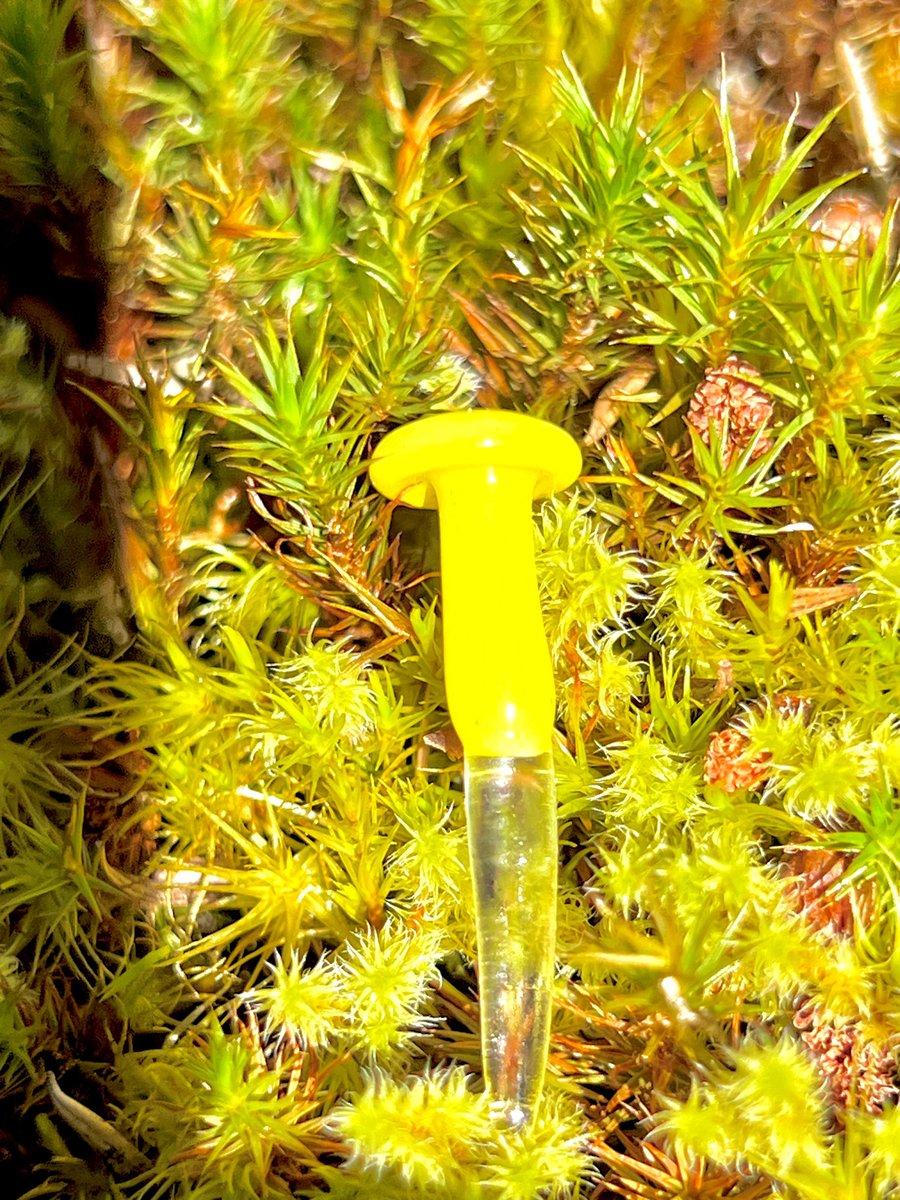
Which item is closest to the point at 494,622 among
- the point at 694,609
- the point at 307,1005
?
the point at 694,609

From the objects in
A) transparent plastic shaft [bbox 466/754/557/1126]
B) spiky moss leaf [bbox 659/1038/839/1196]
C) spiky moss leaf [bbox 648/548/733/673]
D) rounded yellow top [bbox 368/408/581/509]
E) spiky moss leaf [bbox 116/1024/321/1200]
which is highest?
rounded yellow top [bbox 368/408/581/509]

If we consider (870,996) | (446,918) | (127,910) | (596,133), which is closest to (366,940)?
(446,918)

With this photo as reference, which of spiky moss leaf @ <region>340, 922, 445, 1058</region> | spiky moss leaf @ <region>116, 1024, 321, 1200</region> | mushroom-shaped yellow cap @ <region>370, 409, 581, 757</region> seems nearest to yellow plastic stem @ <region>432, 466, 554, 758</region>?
mushroom-shaped yellow cap @ <region>370, 409, 581, 757</region>

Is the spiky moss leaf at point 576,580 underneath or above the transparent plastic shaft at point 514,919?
above

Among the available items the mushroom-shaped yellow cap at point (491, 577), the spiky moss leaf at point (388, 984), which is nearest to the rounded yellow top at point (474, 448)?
the mushroom-shaped yellow cap at point (491, 577)

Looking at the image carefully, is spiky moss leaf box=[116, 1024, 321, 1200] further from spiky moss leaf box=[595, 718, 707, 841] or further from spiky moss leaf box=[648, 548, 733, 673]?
spiky moss leaf box=[648, 548, 733, 673]

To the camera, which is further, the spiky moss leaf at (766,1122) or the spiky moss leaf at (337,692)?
the spiky moss leaf at (337,692)

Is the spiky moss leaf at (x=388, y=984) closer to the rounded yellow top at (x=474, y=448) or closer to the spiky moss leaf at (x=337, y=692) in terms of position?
the spiky moss leaf at (x=337, y=692)
